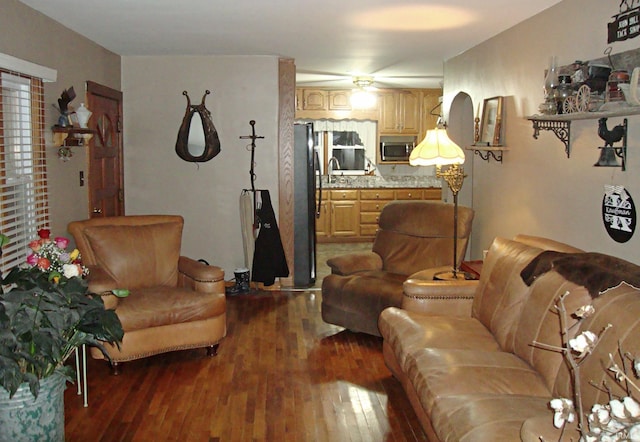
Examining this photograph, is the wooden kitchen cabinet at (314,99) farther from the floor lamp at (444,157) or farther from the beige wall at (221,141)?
the floor lamp at (444,157)

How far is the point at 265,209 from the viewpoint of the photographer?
6047 millimetres

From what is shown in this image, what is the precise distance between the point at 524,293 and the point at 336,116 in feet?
21.0

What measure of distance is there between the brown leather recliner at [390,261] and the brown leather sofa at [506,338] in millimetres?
777

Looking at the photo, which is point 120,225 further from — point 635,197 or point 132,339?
point 635,197

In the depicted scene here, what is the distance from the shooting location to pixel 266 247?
6.05m

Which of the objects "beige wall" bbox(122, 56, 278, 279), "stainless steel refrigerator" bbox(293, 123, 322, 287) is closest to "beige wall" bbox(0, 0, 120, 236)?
"beige wall" bbox(122, 56, 278, 279)

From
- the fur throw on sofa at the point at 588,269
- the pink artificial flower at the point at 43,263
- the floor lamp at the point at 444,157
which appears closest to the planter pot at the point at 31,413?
the pink artificial flower at the point at 43,263

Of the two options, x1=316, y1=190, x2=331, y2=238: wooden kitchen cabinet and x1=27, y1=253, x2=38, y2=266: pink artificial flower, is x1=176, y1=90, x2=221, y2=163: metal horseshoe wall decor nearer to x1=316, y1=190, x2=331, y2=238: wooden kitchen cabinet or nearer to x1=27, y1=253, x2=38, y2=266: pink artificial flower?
x1=27, y1=253, x2=38, y2=266: pink artificial flower

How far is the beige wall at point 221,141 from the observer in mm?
6121

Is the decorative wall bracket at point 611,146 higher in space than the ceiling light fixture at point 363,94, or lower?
lower

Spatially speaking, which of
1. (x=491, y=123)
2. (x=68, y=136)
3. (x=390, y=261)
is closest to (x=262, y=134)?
(x=390, y=261)

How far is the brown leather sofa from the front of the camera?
228 centimetres

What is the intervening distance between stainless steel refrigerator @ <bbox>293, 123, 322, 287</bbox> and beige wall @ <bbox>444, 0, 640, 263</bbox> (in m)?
1.63

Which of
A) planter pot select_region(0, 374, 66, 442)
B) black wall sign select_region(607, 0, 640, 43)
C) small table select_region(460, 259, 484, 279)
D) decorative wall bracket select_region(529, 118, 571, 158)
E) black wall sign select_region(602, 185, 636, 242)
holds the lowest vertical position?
planter pot select_region(0, 374, 66, 442)
